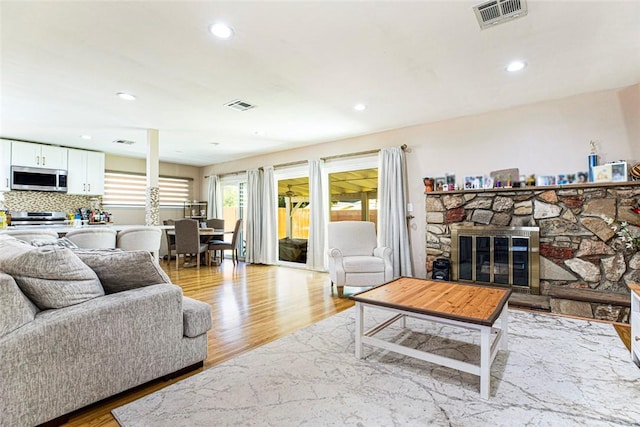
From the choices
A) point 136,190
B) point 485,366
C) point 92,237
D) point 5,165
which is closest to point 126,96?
point 92,237

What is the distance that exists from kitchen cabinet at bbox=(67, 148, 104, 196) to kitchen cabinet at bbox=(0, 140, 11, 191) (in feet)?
2.85

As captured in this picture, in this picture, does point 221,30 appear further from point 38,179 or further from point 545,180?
point 38,179

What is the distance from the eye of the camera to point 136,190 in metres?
7.66

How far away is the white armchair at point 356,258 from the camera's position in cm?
416

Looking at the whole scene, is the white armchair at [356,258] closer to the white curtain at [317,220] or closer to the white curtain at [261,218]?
the white curtain at [317,220]

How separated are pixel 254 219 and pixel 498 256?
4905mm

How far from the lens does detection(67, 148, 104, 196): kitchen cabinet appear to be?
21.0 ft

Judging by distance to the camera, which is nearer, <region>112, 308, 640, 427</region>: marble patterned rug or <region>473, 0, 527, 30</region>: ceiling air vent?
Answer: <region>112, 308, 640, 427</region>: marble patterned rug

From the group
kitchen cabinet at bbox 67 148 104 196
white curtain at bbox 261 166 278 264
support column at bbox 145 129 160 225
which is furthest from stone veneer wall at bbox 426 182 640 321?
kitchen cabinet at bbox 67 148 104 196

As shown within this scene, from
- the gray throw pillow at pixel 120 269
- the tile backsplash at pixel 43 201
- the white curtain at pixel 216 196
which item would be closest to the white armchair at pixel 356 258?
the gray throw pillow at pixel 120 269

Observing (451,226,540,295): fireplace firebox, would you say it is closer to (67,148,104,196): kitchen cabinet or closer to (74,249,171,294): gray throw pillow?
(74,249,171,294): gray throw pillow

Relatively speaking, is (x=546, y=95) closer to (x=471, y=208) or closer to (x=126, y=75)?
(x=471, y=208)

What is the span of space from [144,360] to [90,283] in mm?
569

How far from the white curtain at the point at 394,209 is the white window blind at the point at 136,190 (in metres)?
5.67
